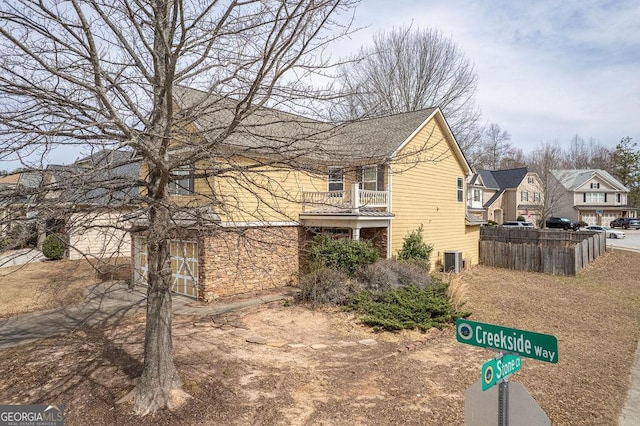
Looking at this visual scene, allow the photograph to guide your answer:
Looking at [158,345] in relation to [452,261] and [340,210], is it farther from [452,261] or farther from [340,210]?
[452,261]

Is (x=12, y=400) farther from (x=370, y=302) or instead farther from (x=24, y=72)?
(x=370, y=302)

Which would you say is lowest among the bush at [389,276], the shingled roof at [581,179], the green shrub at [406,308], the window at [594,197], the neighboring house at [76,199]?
the green shrub at [406,308]

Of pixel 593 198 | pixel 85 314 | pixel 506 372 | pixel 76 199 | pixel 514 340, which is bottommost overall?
pixel 85 314

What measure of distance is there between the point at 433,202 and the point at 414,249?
3.34 m

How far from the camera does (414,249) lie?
15359mm

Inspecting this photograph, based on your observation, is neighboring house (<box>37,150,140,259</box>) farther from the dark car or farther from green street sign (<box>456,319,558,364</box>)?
the dark car

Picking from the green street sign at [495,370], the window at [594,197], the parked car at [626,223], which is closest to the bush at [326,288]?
the green street sign at [495,370]

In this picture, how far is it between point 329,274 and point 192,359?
5.42m

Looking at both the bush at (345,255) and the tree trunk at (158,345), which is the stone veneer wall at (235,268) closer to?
the bush at (345,255)

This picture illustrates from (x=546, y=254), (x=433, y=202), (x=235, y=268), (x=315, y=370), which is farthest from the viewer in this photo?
(x=546, y=254)

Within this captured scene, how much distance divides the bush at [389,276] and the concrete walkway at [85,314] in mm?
2798

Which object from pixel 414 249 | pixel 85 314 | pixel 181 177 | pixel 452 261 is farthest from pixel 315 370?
pixel 452 261

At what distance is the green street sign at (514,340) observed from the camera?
8.71 feet

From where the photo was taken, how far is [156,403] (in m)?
5.24
